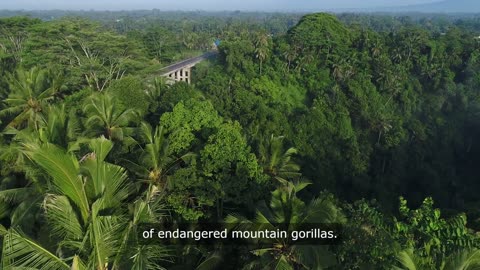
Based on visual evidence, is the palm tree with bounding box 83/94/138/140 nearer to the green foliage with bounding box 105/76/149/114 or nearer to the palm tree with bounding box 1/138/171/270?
the green foliage with bounding box 105/76/149/114

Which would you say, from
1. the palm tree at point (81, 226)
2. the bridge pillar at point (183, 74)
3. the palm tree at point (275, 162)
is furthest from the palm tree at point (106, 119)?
the bridge pillar at point (183, 74)

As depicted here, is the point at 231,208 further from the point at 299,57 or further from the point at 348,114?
the point at 299,57

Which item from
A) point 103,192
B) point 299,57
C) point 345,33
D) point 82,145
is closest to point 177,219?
point 82,145

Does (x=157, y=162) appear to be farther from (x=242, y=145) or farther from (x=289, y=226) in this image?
(x=289, y=226)

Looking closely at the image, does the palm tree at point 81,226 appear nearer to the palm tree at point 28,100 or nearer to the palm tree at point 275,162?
the palm tree at point 275,162

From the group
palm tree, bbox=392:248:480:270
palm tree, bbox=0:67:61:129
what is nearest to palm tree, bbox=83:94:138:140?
palm tree, bbox=0:67:61:129
